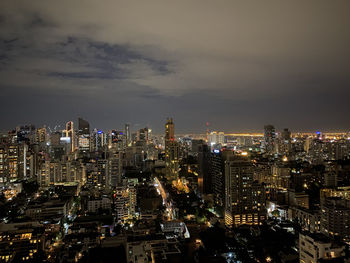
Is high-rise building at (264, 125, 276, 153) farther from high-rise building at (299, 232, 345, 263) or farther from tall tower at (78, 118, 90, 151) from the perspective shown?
high-rise building at (299, 232, 345, 263)

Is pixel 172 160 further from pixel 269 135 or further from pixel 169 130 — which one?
pixel 269 135

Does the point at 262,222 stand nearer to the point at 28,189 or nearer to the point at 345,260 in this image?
the point at 345,260

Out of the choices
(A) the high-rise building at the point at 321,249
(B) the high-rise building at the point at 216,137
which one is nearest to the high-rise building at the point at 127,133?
(B) the high-rise building at the point at 216,137

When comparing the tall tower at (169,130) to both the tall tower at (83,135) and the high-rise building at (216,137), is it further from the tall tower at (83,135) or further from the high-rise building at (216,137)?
the high-rise building at (216,137)

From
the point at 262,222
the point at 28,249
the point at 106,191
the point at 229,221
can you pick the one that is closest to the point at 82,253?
the point at 28,249

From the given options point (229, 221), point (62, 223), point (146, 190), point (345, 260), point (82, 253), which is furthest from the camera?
point (146, 190)

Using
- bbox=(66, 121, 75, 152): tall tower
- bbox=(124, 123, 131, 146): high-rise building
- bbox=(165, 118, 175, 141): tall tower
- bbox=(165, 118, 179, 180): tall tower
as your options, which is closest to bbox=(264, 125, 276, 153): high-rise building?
bbox=(165, 118, 175, 141): tall tower

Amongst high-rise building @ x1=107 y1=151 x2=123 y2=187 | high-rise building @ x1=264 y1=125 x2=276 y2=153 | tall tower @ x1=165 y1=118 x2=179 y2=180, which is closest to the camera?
high-rise building @ x1=107 y1=151 x2=123 y2=187

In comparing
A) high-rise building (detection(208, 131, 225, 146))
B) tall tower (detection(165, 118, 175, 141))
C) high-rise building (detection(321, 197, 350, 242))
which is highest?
tall tower (detection(165, 118, 175, 141))
